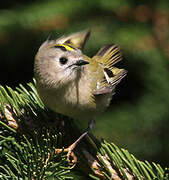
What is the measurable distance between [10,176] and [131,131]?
3.85 ft

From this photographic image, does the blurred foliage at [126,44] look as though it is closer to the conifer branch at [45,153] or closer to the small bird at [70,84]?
the small bird at [70,84]

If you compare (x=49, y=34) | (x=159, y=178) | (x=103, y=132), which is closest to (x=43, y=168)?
(x=159, y=178)

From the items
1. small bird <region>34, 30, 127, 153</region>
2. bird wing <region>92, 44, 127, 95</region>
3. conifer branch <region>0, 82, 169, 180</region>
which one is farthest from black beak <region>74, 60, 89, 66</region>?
conifer branch <region>0, 82, 169, 180</region>

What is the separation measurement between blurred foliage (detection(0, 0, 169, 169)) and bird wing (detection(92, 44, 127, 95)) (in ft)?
→ 0.20

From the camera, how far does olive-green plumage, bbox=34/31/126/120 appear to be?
6.46ft

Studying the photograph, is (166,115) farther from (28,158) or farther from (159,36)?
(28,158)

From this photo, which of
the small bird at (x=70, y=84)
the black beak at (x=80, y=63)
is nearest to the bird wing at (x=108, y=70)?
the small bird at (x=70, y=84)

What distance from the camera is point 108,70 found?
262cm

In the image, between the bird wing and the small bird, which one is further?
the bird wing

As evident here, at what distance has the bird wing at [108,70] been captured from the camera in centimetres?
232

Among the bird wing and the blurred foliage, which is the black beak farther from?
the blurred foliage

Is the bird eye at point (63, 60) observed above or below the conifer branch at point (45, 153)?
above

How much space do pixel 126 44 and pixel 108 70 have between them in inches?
9.7

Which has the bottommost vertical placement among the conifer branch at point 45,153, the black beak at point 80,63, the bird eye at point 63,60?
the conifer branch at point 45,153
